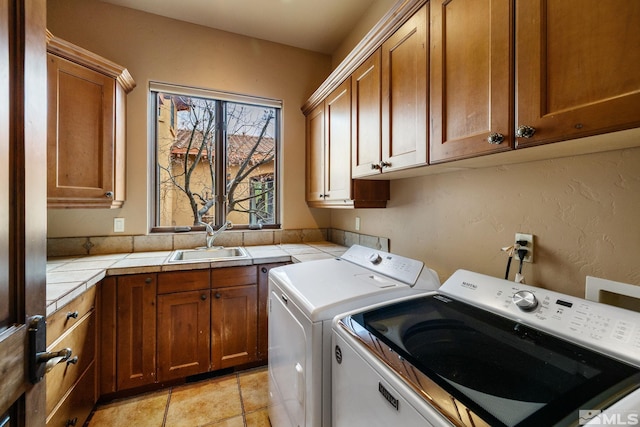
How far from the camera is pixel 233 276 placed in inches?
78.6

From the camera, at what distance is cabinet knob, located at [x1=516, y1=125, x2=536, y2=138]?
31.8 inches

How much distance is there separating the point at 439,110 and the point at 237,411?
6.64 ft

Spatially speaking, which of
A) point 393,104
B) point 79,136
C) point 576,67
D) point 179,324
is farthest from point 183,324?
point 576,67

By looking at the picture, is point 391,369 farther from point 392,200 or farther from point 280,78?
point 280,78

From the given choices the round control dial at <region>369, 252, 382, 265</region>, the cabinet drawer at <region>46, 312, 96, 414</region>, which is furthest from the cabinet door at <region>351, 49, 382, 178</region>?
the cabinet drawer at <region>46, 312, 96, 414</region>

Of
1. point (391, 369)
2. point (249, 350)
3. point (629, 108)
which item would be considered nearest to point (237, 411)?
point (249, 350)

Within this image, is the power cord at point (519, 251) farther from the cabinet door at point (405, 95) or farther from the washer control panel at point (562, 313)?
the cabinet door at point (405, 95)

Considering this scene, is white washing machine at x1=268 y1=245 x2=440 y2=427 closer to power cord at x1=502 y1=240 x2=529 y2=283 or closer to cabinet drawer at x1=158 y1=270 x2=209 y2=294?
power cord at x1=502 y1=240 x2=529 y2=283

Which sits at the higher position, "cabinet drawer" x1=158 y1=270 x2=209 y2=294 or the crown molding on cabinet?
the crown molding on cabinet

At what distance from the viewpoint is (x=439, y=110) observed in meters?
1.12

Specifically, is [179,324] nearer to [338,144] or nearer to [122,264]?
[122,264]

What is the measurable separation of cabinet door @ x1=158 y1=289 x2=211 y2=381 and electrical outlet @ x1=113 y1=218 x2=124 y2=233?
0.80m

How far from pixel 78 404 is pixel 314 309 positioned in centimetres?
150

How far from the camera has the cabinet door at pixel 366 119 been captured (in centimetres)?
157
